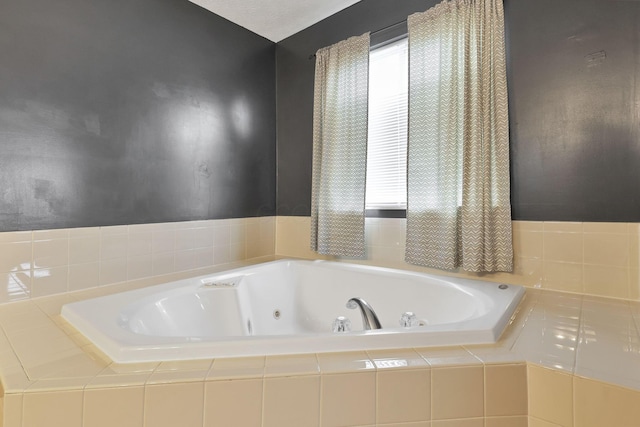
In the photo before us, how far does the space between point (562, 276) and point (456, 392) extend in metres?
1.12

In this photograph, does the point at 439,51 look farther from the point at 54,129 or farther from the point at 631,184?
the point at 54,129

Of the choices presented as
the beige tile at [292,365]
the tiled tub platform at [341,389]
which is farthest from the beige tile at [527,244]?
the beige tile at [292,365]

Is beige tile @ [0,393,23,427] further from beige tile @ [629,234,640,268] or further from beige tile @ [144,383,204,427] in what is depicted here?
beige tile @ [629,234,640,268]

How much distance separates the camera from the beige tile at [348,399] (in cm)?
75

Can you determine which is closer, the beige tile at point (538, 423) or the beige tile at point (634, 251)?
the beige tile at point (538, 423)

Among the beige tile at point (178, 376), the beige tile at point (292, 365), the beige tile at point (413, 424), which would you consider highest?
the beige tile at point (178, 376)

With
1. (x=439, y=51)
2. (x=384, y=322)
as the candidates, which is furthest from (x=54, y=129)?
(x=439, y=51)

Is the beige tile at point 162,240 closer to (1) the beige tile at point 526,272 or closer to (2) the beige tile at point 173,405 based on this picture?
(2) the beige tile at point 173,405

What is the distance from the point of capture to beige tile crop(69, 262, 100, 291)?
1.60 meters

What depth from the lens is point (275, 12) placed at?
233 cm

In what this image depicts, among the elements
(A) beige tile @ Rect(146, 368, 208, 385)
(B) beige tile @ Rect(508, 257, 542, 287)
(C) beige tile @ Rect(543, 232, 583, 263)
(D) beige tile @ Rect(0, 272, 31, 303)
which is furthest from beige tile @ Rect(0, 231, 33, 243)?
(C) beige tile @ Rect(543, 232, 583, 263)

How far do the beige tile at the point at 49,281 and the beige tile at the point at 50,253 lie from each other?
26mm

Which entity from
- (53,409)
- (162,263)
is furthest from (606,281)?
(162,263)

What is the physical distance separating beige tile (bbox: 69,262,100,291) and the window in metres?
1.67
